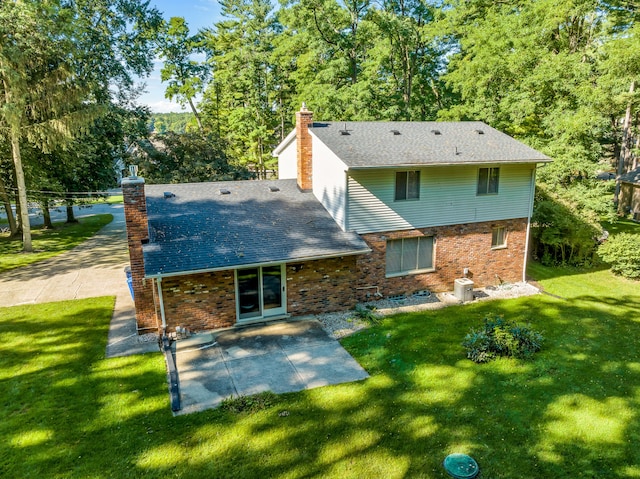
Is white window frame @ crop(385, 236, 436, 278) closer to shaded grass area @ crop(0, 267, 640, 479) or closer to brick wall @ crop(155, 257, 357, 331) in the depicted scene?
brick wall @ crop(155, 257, 357, 331)

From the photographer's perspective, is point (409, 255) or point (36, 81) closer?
point (409, 255)

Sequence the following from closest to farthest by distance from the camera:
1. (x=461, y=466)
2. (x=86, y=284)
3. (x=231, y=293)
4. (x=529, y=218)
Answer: (x=461, y=466), (x=231, y=293), (x=529, y=218), (x=86, y=284)

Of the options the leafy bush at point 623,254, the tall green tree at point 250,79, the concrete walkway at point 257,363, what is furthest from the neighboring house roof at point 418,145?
the tall green tree at point 250,79

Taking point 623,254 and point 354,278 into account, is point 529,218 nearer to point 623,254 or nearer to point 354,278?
point 623,254

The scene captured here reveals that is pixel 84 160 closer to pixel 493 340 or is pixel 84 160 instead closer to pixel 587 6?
pixel 493 340

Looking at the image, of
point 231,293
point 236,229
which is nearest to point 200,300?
point 231,293

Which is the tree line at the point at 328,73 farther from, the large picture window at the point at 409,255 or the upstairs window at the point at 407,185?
the upstairs window at the point at 407,185
